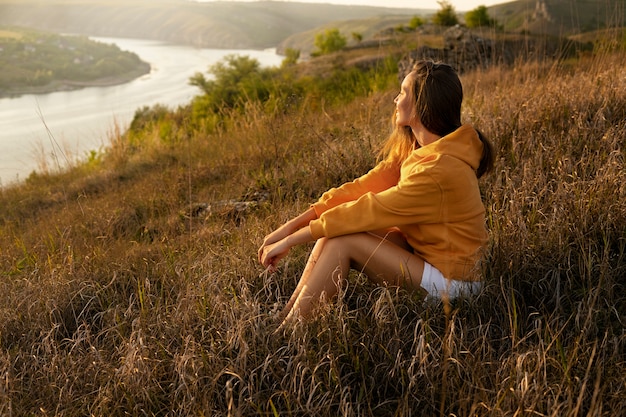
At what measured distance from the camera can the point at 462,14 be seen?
3020cm

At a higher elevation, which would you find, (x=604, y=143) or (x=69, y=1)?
(x=69, y=1)

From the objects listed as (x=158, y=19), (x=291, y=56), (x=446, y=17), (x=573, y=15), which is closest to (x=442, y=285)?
(x=573, y=15)

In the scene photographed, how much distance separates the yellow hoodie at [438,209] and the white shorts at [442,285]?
0.03 m

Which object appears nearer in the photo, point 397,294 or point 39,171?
point 397,294

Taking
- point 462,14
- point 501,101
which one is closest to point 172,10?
point 462,14

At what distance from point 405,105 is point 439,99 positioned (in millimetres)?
164

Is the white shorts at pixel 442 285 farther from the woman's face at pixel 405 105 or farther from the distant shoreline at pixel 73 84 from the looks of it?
the distant shoreline at pixel 73 84

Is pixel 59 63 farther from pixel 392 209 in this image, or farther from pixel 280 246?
pixel 392 209

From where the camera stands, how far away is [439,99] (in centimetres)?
230

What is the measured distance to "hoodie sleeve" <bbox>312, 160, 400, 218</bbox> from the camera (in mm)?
2641

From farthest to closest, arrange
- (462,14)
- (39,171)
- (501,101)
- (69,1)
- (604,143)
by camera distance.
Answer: (69,1) < (462,14) < (39,171) < (501,101) < (604,143)

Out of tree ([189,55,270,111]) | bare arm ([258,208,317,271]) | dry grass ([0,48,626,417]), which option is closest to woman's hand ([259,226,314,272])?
bare arm ([258,208,317,271])

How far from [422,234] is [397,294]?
0.28m

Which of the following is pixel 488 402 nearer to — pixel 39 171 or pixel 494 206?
pixel 494 206
